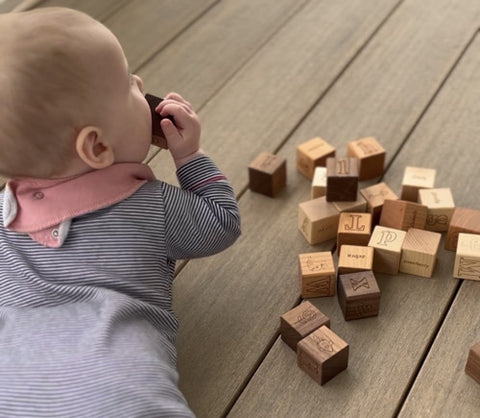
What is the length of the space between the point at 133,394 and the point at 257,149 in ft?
3.07

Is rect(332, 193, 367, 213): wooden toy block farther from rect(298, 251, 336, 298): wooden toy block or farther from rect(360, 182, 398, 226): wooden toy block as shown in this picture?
rect(298, 251, 336, 298): wooden toy block

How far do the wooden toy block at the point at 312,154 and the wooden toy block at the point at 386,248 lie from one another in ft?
0.90

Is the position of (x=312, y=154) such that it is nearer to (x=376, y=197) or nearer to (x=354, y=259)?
(x=376, y=197)

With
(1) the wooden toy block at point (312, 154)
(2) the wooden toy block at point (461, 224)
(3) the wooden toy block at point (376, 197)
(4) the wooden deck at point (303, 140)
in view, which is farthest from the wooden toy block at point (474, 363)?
(1) the wooden toy block at point (312, 154)

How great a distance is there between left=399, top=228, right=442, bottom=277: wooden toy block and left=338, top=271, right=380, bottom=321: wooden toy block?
107 mm

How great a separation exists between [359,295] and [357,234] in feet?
0.57

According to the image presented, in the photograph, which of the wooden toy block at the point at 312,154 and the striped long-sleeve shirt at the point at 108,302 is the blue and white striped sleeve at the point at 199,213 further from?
the wooden toy block at the point at 312,154

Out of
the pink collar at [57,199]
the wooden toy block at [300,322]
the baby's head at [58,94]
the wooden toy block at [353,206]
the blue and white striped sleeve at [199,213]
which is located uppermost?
the baby's head at [58,94]

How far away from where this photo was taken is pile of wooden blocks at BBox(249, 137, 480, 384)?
1353 mm

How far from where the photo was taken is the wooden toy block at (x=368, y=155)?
5.55ft

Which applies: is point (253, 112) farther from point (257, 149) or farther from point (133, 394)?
point (133, 394)

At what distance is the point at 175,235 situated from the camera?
127cm

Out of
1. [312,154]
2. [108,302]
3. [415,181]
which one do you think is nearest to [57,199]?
[108,302]

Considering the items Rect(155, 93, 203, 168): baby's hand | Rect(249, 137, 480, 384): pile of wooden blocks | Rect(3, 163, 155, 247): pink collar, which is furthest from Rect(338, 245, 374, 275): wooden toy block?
Rect(3, 163, 155, 247): pink collar
